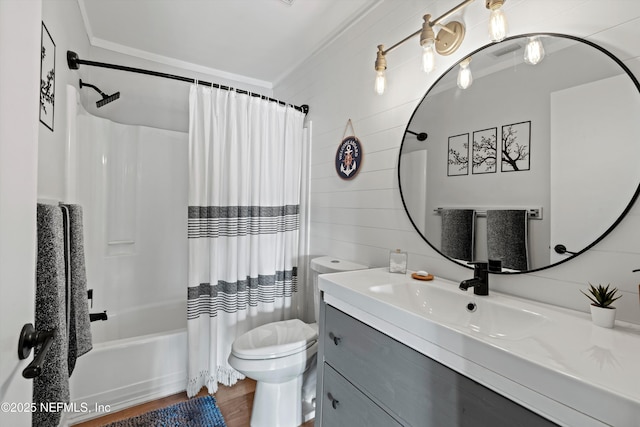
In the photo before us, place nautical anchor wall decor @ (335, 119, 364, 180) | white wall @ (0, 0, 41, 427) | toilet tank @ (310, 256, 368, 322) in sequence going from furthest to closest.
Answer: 1. nautical anchor wall decor @ (335, 119, 364, 180)
2. toilet tank @ (310, 256, 368, 322)
3. white wall @ (0, 0, 41, 427)

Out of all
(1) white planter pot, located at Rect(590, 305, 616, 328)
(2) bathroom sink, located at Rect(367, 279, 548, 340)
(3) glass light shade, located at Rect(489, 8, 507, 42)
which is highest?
(3) glass light shade, located at Rect(489, 8, 507, 42)

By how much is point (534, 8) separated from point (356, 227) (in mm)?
1291

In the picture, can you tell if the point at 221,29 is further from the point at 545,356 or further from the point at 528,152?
the point at 545,356

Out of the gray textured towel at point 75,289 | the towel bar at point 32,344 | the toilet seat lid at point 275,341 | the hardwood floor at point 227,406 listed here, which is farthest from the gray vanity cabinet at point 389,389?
the gray textured towel at point 75,289

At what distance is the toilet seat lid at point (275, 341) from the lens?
139cm

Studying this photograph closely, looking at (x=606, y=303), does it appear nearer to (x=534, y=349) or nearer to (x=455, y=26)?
(x=534, y=349)

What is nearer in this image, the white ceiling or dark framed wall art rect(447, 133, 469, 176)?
dark framed wall art rect(447, 133, 469, 176)

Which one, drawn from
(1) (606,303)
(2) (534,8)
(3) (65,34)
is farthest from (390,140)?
(3) (65,34)

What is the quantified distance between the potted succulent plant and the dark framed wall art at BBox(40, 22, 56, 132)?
2114mm

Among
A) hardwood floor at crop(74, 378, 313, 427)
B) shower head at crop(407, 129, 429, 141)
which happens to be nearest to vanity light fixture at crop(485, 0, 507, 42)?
shower head at crop(407, 129, 429, 141)

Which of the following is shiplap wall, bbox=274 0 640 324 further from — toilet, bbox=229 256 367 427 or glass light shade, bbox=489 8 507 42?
toilet, bbox=229 256 367 427

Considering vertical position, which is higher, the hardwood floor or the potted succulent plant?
the potted succulent plant

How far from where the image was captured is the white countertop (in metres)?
0.50

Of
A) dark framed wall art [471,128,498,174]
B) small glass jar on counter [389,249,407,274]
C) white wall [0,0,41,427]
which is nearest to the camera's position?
white wall [0,0,41,427]
